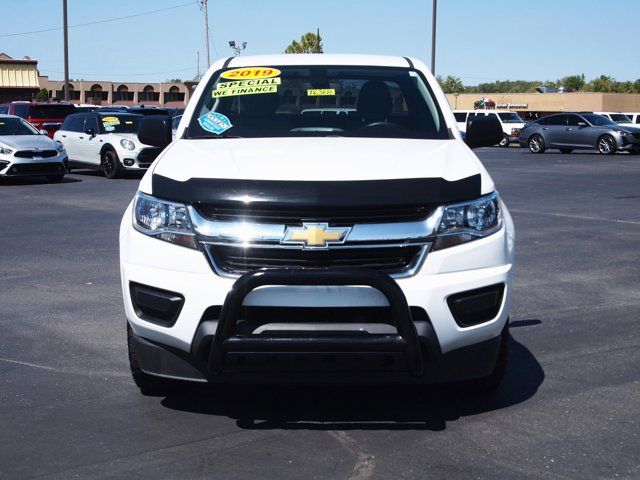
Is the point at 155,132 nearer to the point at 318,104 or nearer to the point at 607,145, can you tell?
the point at 318,104

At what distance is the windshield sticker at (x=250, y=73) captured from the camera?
6.05 metres

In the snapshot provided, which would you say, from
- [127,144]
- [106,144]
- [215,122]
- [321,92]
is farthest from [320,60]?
[106,144]

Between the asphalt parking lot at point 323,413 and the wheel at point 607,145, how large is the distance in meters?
26.1

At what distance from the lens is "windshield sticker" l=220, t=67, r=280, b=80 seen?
19.9 ft

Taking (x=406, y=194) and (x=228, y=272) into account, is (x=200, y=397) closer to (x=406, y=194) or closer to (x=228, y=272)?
(x=228, y=272)

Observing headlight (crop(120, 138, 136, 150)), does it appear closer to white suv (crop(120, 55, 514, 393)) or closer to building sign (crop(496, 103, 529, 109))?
white suv (crop(120, 55, 514, 393))

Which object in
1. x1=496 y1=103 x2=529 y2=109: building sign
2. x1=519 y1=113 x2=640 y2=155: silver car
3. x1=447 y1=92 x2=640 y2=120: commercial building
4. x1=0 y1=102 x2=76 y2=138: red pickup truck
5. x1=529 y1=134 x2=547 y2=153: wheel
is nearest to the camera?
x1=0 y1=102 x2=76 y2=138: red pickup truck

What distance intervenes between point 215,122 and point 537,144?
102ft

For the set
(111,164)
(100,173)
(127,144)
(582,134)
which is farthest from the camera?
(582,134)

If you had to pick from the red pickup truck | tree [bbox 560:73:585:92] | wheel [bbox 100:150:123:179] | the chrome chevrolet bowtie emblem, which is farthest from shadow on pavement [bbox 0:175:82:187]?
tree [bbox 560:73:585:92]

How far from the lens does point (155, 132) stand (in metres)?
5.96

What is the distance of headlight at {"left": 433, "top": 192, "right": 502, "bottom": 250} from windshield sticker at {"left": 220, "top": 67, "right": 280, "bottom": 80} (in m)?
2.14

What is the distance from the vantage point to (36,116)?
94.5 feet

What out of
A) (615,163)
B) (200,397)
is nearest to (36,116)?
(615,163)
